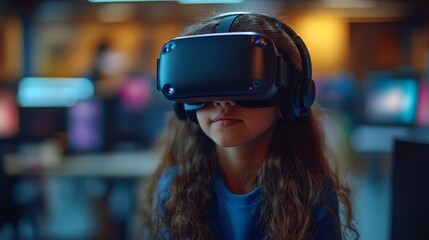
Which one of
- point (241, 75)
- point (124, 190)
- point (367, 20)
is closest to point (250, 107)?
point (241, 75)

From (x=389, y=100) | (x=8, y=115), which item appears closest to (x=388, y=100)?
(x=389, y=100)

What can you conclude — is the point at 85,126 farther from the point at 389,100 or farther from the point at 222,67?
the point at 222,67

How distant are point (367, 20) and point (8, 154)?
15.2 feet

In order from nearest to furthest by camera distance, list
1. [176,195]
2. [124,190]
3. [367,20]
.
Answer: [176,195]
[124,190]
[367,20]

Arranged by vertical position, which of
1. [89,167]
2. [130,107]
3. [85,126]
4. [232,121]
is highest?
[232,121]

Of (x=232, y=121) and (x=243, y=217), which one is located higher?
(x=232, y=121)

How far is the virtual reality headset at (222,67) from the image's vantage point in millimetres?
658

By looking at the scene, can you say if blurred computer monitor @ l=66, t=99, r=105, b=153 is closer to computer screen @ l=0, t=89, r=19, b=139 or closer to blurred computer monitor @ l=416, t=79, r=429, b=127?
computer screen @ l=0, t=89, r=19, b=139

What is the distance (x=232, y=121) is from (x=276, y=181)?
14 cm

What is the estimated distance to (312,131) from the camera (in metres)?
0.89

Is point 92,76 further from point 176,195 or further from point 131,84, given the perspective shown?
point 176,195

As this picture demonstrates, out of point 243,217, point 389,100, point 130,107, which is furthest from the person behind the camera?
point 130,107

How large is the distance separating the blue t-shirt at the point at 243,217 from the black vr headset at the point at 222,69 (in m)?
0.18

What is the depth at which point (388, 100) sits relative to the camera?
8.63 feet
